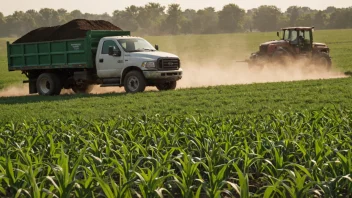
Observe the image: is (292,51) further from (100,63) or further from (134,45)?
(100,63)

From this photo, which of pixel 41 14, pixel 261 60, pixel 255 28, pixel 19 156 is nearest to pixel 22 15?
pixel 41 14

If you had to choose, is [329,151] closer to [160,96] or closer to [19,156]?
[19,156]

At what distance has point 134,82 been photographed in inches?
792

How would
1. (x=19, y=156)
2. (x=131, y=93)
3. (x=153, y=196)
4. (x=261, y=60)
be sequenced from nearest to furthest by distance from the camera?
(x=153, y=196), (x=19, y=156), (x=131, y=93), (x=261, y=60)

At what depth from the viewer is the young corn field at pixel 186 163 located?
4.86 metres

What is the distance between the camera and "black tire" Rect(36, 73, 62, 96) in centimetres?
2147

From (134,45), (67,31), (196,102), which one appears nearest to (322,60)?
(134,45)

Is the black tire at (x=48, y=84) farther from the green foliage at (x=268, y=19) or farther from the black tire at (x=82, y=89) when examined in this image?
the green foliage at (x=268, y=19)

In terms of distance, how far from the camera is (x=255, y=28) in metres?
164

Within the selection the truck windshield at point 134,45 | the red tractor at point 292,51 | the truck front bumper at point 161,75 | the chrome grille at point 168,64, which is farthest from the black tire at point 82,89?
the red tractor at point 292,51

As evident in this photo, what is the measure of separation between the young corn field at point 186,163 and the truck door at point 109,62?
36.2 ft

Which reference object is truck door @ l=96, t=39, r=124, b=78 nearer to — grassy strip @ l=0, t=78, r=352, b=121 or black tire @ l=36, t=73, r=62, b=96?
grassy strip @ l=0, t=78, r=352, b=121

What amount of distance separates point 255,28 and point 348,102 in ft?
495

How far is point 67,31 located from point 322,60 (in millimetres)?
11104
